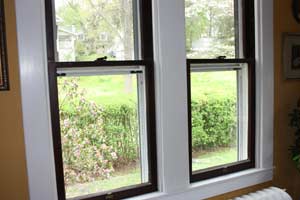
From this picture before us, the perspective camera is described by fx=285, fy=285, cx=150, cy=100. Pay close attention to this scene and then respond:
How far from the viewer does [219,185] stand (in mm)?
1904

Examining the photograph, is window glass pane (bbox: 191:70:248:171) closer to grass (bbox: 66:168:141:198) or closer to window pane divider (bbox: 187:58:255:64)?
window pane divider (bbox: 187:58:255:64)

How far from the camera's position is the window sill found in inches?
68.8

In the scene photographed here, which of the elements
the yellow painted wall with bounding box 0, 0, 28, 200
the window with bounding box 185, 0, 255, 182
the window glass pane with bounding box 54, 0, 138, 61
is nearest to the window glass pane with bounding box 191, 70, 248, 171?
the window with bounding box 185, 0, 255, 182

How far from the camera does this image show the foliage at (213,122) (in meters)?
1.91

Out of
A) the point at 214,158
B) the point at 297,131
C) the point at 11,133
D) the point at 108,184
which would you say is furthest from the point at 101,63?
the point at 297,131

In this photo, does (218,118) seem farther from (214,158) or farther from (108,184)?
(108,184)

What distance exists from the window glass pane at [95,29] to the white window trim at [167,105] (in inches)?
5.5

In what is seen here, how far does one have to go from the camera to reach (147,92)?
67.7 inches

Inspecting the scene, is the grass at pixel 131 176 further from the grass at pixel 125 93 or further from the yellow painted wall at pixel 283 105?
the yellow painted wall at pixel 283 105

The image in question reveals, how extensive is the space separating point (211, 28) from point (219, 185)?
1060 mm

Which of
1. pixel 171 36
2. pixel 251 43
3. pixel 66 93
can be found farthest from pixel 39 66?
pixel 251 43

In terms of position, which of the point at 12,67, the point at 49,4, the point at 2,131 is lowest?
the point at 2,131

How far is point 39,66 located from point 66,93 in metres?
0.22

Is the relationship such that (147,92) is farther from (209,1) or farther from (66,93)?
(209,1)
